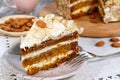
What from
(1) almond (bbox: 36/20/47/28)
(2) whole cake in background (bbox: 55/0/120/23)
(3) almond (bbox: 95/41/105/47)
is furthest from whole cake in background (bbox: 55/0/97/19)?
(1) almond (bbox: 36/20/47/28)

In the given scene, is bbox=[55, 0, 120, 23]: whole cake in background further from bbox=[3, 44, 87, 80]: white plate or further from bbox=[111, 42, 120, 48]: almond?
bbox=[3, 44, 87, 80]: white plate

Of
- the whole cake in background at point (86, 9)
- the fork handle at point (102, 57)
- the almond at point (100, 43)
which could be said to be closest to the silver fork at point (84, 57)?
the fork handle at point (102, 57)

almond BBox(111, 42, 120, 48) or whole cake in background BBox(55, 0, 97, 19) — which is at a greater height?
whole cake in background BBox(55, 0, 97, 19)

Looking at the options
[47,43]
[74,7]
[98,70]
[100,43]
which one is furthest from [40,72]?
[74,7]

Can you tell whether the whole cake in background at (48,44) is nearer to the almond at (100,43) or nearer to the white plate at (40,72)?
the white plate at (40,72)

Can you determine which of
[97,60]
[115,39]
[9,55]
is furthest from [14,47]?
[115,39]

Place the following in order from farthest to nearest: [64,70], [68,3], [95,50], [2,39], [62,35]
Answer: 1. [68,3]
2. [2,39]
3. [95,50]
4. [62,35]
5. [64,70]

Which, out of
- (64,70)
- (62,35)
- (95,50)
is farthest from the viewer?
(95,50)

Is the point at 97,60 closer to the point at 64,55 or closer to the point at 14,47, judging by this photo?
the point at 64,55
